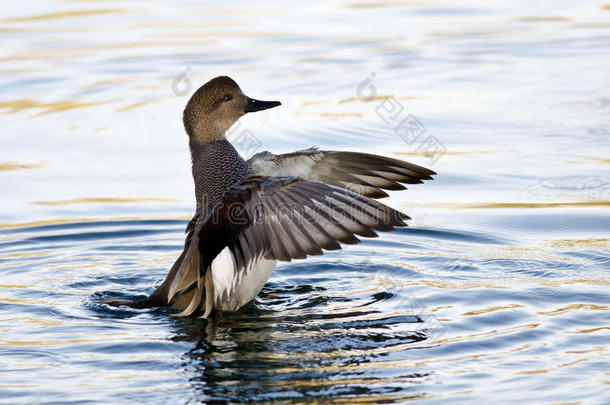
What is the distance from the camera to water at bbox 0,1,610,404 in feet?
18.3

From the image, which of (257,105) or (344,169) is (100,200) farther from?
(344,169)

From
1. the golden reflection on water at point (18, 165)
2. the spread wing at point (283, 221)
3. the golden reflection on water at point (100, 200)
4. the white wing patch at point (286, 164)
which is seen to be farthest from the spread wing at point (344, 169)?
the golden reflection on water at point (18, 165)

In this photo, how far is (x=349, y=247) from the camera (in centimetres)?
823

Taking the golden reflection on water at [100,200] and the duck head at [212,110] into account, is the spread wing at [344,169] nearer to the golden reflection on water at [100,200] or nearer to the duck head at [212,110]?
the duck head at [212,110]

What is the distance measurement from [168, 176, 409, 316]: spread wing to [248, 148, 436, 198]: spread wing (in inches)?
31.3

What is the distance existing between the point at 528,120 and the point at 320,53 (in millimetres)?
3738

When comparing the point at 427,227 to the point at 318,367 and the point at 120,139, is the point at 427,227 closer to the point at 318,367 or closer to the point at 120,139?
the point at 318,367

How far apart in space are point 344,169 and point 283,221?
131cm

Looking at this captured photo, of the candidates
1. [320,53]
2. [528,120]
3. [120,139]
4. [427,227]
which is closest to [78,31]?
[320,53]

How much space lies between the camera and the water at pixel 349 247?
559cm

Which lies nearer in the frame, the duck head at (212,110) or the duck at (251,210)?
the duck at (251,210)

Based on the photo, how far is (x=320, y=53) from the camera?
1376 centimetres

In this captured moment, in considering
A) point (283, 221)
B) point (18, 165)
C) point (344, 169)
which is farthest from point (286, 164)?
point (18, 165)

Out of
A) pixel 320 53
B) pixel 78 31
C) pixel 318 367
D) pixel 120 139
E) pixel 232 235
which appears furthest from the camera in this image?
pixel 78 31
